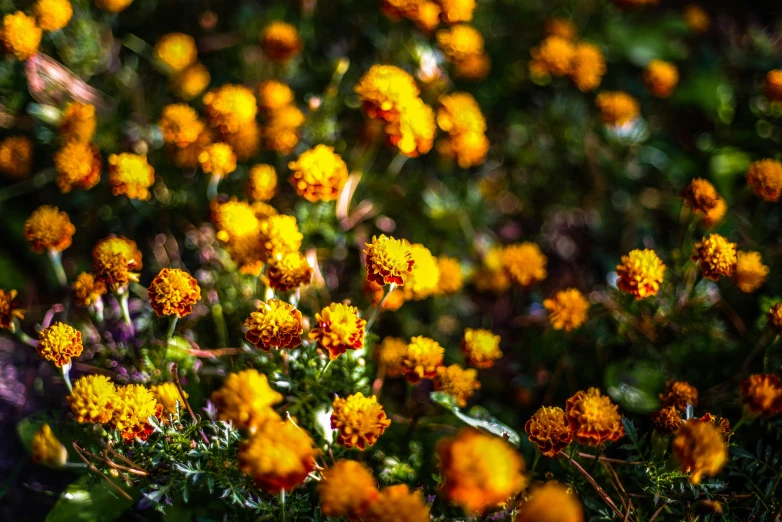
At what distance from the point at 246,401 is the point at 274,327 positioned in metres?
0.21

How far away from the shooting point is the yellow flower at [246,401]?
133 centimetres

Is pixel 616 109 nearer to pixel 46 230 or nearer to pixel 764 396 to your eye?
pixel 764 396

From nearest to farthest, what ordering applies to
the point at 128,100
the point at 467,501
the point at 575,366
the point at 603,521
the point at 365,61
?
1. the point at 467,501
2. the point at 603,521
3. the point at 575,366
4. the point at 128,100
5. the point at 365,61

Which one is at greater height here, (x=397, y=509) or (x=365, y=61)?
(x=365, y=61)

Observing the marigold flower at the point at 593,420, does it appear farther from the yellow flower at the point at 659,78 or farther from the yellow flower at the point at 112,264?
the yellow flower at the point at 659,78

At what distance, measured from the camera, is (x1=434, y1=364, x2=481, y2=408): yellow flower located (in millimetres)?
1746

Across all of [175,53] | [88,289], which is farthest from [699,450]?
[175,53]

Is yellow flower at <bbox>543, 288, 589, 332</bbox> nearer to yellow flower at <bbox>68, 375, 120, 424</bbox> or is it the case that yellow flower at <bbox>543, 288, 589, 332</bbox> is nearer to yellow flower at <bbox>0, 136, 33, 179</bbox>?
yellow flower at <bbox>68, 375, 120, 424</bbox>

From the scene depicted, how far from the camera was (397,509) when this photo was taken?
1.21 m

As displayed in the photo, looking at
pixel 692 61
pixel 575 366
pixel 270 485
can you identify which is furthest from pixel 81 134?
pixel 692 61

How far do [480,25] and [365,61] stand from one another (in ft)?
1.97

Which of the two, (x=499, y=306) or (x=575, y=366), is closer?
(x=575, y=366)

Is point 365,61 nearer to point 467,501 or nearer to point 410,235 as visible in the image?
point 410,235

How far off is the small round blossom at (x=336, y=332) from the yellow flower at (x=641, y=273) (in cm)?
84
